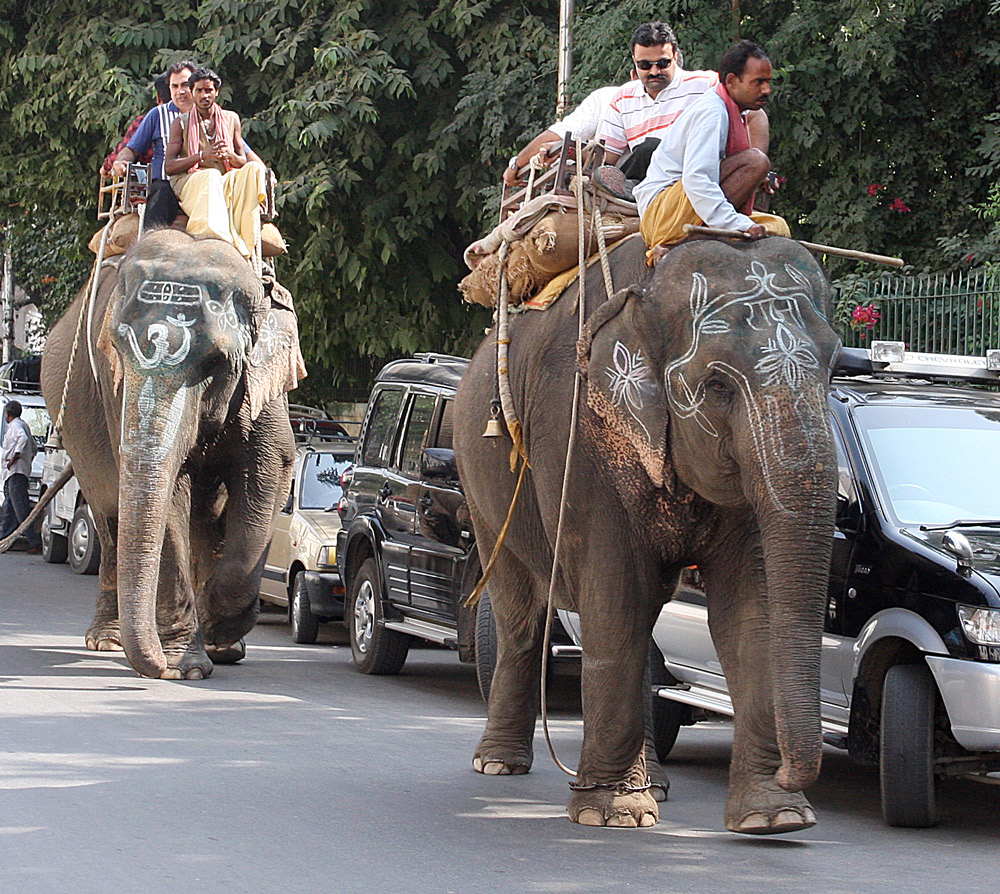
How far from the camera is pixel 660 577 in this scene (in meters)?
7.11

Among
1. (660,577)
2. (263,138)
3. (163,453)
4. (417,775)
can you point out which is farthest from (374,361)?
(660,577)

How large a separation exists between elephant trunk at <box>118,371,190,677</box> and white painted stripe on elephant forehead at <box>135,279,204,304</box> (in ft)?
1.72

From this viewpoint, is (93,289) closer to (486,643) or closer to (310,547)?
(310,547)

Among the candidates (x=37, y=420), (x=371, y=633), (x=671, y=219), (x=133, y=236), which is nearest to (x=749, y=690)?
(x=671, y=219)

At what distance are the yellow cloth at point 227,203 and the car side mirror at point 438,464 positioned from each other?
1.86m

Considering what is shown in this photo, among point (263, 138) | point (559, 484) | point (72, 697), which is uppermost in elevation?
point (263, 138)

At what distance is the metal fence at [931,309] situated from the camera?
14.1 m

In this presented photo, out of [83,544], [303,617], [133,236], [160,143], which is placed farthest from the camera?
[83,544]

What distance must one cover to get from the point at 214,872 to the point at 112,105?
13.8 metres

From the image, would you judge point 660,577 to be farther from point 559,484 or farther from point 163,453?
point 163,453

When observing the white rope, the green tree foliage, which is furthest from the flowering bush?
the white rope

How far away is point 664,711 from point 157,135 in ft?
19.5

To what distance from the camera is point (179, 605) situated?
11.5 metres

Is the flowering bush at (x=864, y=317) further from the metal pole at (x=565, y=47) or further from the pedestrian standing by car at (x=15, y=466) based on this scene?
the pedestrian standing by car at (x=15, y=466)
